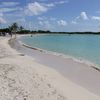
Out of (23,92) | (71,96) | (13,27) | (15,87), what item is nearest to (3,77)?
(15,87)

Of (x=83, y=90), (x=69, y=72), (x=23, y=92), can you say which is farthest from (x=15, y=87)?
(x=69, y=72)

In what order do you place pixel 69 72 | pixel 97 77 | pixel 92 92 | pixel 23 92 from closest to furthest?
1. pixel 23 92
2. pixel 92 92
3. pixel 97 77
4. pixel 69 72

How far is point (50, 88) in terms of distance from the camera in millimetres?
10156

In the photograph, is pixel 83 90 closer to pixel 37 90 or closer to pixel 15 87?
pixel 37 90

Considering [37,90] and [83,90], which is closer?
[37,90]

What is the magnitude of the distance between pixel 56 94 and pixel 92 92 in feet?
7.37

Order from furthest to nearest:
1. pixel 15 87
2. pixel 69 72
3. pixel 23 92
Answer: pixel 69 72 < pixel 15 87 < pixel 23 92

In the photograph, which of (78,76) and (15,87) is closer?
(15,87)

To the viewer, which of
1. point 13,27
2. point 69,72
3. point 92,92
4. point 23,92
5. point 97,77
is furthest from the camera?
point 13,27

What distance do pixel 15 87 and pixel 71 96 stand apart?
2177 mm

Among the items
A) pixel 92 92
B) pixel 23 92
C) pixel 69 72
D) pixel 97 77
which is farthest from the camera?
pixel 69 72

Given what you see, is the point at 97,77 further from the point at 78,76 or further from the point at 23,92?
the point at 23,92

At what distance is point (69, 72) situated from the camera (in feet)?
52.7

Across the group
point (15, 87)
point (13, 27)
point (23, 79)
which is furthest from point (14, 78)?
point (13, 27)
